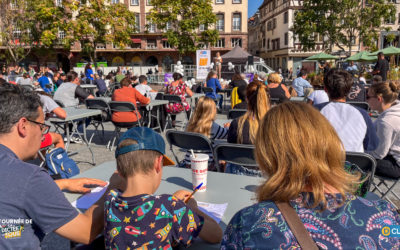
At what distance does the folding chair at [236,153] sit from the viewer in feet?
8.61

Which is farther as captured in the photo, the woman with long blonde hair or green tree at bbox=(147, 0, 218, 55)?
green tree at bbox=(147, 0, 218, 55)

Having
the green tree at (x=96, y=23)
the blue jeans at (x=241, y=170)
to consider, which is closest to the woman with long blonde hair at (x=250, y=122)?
the blue jeans at (x=241, y=170)

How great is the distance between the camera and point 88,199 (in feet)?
6.22

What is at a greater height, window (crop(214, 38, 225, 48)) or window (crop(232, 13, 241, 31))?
window (crop(232, 13, 241, 31))

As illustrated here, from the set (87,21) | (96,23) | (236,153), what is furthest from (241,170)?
(87,21)

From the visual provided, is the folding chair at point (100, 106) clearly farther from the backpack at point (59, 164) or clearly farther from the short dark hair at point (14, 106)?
the short dark hair at point (14, 106)

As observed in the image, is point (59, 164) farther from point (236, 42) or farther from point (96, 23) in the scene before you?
point (236, 42)

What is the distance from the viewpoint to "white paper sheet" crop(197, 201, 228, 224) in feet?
5.46

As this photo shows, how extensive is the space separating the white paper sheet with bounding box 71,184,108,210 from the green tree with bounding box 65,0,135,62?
2079 centimetres

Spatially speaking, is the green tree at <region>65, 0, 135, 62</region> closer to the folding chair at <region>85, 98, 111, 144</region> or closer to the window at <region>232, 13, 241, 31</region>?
the folding chair at <region>85, 98, 111, 144</region>

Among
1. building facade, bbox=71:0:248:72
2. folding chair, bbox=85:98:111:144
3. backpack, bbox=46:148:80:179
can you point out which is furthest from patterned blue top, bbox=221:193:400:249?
building facade, bbox=71:0:248:72

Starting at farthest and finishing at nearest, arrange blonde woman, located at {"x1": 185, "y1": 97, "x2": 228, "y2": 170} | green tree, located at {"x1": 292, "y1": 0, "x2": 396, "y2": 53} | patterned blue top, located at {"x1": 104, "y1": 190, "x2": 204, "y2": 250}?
green tree, located at {"x1": 292, "y1": 0, "x2": 396, "y2": 53}
blonde woman, located at {"x1": 185, "y1": 97, "x2": 228, "y2": 170}
patterned blue top, located at {"x1": 104, "y1": 190, "x2": 204, "y2": 250}

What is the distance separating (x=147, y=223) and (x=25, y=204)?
51 cm

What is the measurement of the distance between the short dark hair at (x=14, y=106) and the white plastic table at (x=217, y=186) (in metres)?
0.59
